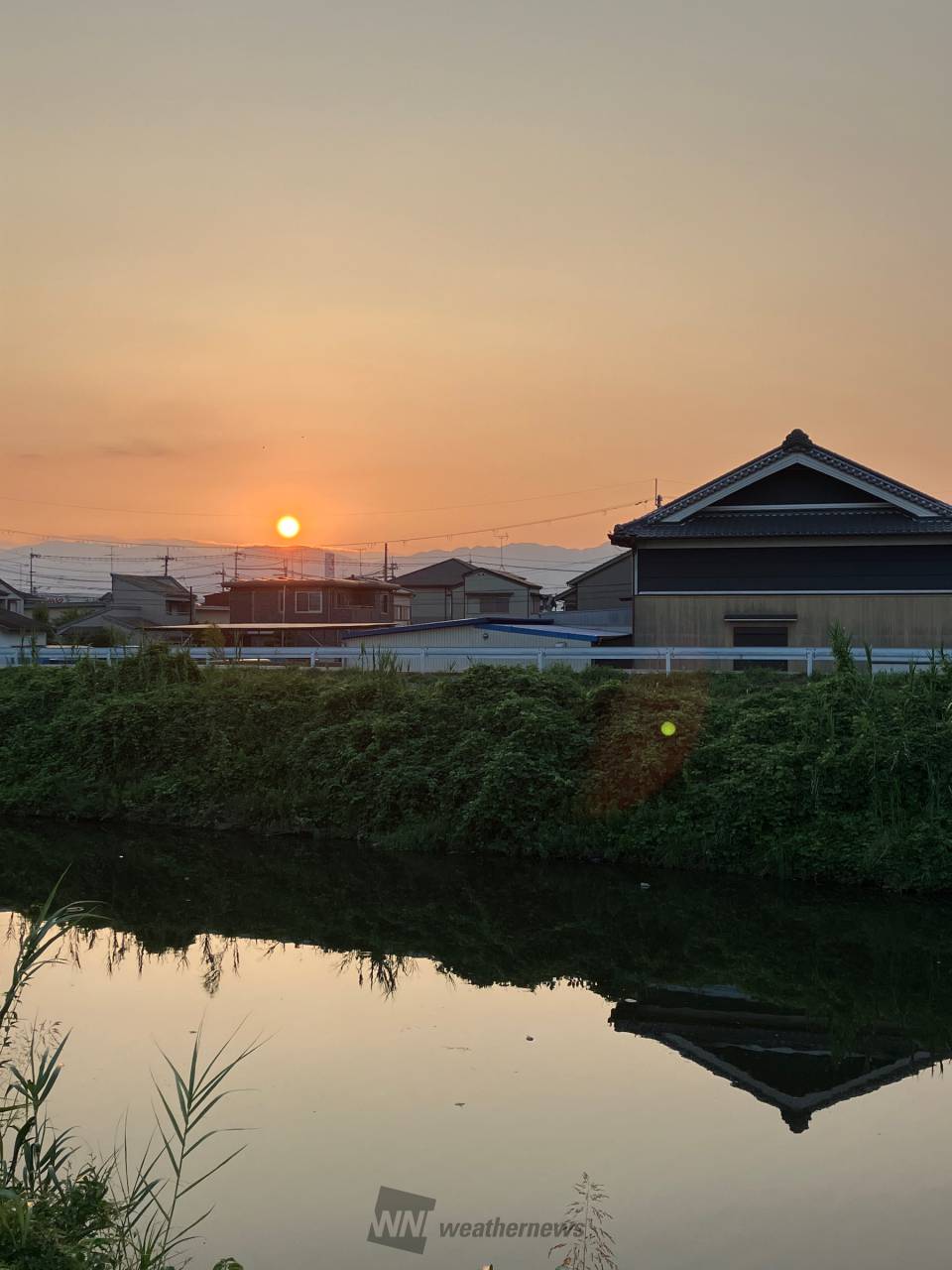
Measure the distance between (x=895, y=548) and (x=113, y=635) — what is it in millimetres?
16667

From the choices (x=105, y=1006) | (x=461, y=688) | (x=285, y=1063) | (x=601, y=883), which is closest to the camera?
(x=285, y=1063)

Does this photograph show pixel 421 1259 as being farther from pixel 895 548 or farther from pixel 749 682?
pixel 895 548

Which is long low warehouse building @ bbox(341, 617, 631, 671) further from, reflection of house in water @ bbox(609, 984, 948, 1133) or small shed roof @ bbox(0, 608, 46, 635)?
small shed roof @ bbox(0, 608, 46, 635)

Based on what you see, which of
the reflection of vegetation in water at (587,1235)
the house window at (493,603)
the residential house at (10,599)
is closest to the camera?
the reflection of vegetation in water at (587,1235)

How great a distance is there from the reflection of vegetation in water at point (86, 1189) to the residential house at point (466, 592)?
5944cm

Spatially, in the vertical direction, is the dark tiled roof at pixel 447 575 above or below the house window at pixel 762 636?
above

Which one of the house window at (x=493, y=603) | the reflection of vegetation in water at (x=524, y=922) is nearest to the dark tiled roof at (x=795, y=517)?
the reflection of vegetation in water at (x=524, y=922)

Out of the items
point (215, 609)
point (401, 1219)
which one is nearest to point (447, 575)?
point (215, 609)

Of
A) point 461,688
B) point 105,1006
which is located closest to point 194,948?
point 105,1006

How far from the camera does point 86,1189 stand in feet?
18.7

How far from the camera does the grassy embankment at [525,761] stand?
47.8 feet

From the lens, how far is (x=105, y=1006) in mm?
9539

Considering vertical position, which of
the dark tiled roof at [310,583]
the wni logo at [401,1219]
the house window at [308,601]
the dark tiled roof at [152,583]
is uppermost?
the dark tiled roof at [152,583]

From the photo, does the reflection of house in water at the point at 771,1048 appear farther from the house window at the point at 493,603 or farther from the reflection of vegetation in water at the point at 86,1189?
the house window at the point at 493,603
